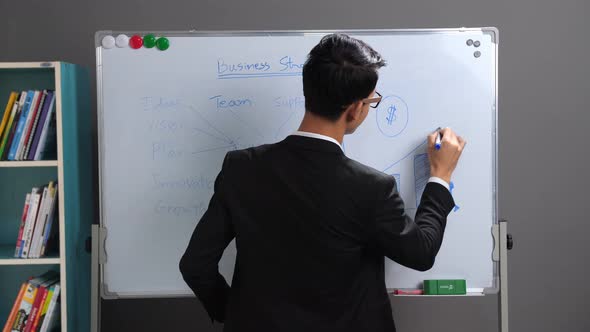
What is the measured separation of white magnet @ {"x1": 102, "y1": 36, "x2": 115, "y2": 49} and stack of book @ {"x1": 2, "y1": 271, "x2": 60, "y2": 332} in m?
0.78

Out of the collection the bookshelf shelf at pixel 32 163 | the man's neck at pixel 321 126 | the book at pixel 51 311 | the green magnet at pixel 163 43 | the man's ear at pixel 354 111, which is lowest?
the book at pixel 51 311

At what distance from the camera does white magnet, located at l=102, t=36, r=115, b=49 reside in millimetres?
1921

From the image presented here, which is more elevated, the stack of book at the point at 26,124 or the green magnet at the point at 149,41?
the green magnet at the point at 149,41

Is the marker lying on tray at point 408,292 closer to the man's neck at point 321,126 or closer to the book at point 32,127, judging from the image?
the man's neck at point 321,126

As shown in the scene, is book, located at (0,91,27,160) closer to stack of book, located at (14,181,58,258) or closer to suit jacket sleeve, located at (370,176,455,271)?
stack of book, located at (14,181,58,258)

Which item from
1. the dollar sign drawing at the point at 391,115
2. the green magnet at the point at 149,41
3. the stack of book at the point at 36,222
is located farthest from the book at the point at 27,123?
the dollar sign drawing at the point at 391,115

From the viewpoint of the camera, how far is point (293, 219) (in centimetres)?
142

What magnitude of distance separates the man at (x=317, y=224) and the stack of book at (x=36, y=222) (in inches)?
Answer: 27.5

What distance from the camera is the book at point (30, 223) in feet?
6.49

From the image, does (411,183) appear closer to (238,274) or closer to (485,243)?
(485,243)

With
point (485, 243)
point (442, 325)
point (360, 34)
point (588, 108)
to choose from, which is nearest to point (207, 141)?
point (360, 34)

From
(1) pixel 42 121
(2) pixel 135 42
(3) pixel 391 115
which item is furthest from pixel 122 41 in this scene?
(3) pixel 391 115

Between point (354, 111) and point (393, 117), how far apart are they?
1.63ft

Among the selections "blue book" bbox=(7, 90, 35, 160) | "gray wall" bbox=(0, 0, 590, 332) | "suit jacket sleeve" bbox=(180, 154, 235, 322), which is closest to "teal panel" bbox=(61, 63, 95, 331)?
"blue book" bbox=(7, 90, 35, 160)
